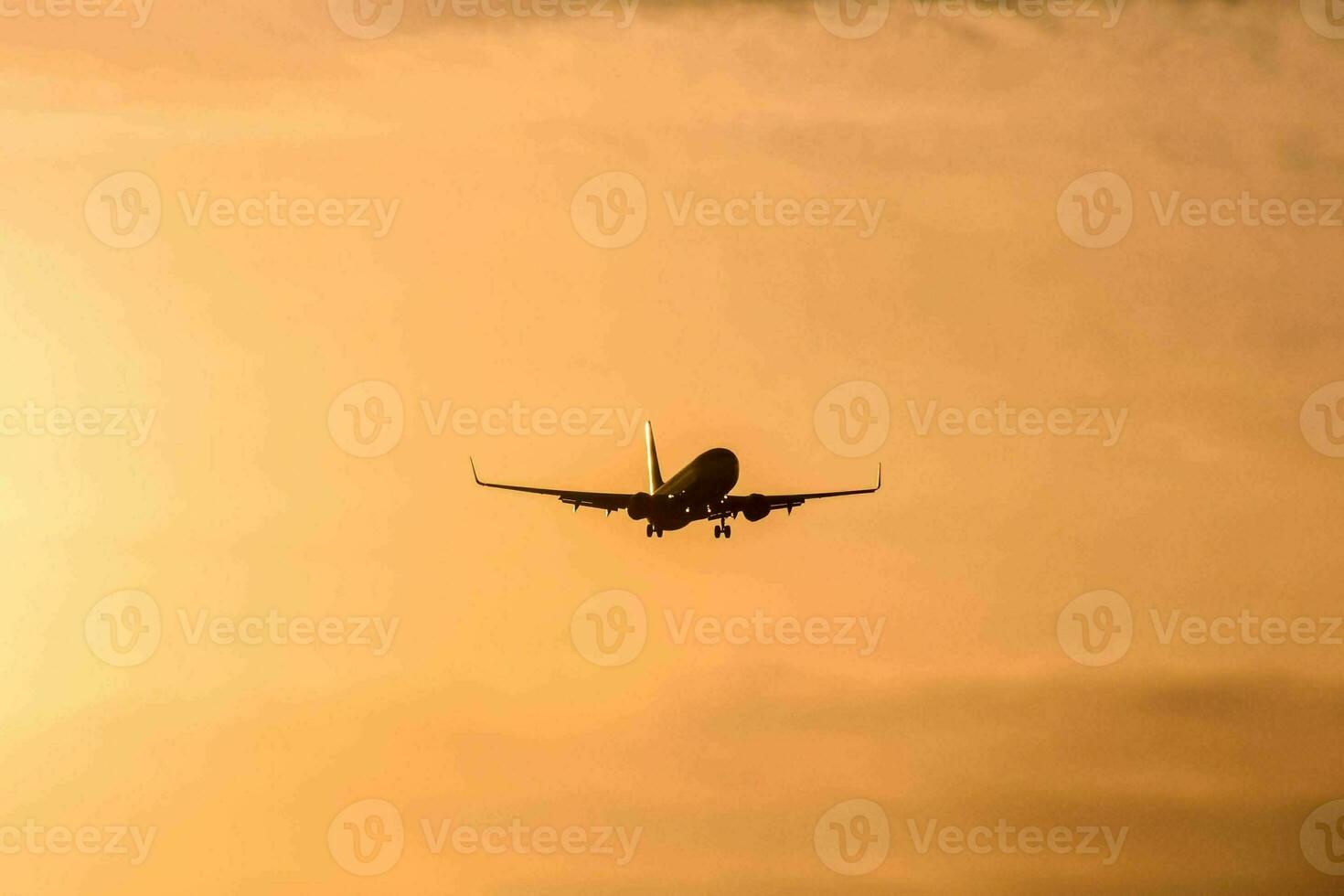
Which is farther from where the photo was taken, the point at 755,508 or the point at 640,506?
the point at 755,508

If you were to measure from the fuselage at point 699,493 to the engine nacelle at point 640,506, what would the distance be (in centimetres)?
35

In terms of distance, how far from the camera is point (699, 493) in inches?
3477

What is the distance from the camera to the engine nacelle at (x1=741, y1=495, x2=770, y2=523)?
9256cm

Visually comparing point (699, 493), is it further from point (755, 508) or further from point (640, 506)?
point (755, 508)

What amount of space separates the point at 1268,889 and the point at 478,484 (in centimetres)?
10191

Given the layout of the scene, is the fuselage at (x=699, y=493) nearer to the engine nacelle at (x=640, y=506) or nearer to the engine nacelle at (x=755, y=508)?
the engine nacelle at (x=640, y=506)

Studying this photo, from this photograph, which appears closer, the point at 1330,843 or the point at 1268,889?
the point at 1330,843

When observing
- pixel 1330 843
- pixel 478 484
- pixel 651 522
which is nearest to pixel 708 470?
pixel 651 522

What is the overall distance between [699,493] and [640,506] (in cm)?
333

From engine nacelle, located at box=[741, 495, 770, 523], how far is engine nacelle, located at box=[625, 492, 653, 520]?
671cm

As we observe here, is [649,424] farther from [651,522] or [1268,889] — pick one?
[1268,889]

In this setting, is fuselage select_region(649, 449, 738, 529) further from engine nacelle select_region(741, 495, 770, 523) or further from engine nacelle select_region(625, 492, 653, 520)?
engine nacelle select_region(741, 495, 770, 523)

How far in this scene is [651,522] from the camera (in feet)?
295

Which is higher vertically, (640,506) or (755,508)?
(755,508)
